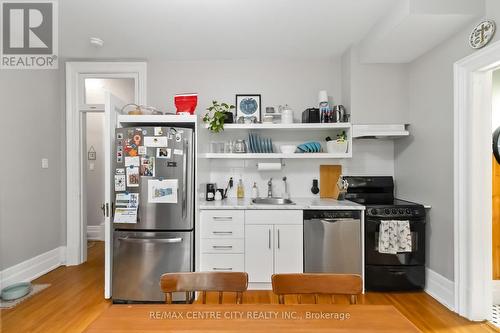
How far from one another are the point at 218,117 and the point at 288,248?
5.55 ft

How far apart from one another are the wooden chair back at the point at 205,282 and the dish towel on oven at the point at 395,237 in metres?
2.06

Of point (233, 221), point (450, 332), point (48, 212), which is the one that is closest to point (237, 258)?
point (233, 221)

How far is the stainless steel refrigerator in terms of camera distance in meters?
2.66

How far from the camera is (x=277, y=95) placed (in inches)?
146

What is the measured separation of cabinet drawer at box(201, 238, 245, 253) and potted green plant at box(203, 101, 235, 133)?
4.18ft

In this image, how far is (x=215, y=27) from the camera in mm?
2811

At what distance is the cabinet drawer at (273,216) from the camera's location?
2973 millimetres

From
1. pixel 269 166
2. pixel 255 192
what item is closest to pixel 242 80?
pixel 269 166

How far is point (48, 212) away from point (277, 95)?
3313 mm

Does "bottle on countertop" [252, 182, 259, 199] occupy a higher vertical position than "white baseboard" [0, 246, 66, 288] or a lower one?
higher

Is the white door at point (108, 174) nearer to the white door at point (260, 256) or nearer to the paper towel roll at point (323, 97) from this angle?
the white door at point (260, 256)

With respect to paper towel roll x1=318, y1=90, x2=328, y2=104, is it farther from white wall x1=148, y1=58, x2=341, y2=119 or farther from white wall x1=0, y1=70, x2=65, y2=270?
white wall x1=0, y1=70, x2=65, y2=270

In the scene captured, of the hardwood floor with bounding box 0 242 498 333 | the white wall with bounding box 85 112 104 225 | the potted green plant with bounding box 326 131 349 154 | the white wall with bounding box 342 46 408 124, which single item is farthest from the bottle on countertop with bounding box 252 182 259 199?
the white wall with bounding box 85 112 104 225

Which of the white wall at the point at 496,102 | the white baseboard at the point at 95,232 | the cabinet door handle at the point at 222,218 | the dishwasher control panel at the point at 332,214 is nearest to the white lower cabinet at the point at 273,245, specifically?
the dishwasher control panel at the point at 332,214
